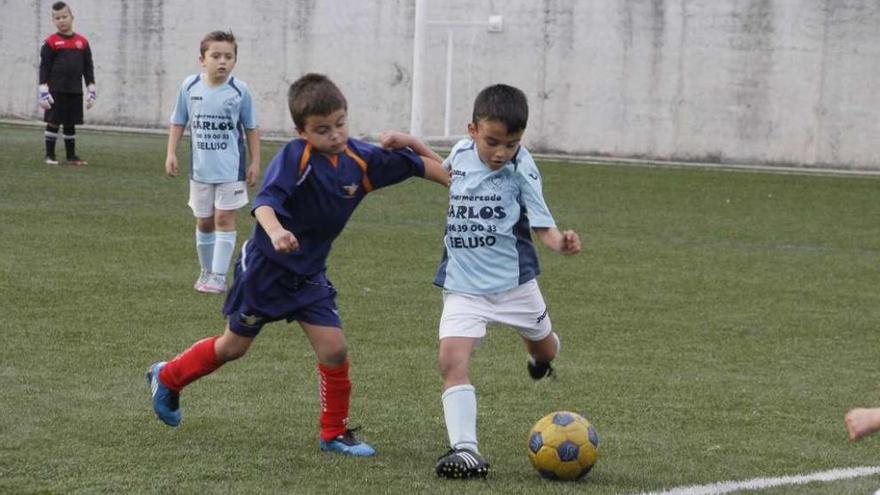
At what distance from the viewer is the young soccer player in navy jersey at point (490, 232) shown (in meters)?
5.43

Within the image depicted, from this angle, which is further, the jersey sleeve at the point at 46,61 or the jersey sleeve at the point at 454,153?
the jersey sleeve at the point at 46,61

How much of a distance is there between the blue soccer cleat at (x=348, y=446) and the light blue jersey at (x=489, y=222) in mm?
634

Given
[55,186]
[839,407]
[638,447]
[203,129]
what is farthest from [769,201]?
[638,447]

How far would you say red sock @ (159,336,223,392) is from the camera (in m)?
5.82

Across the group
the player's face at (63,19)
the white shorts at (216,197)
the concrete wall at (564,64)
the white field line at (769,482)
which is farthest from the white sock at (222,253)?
the concrete wall at (564,64)

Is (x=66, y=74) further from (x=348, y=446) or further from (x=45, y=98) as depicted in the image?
(x=348, y=446)

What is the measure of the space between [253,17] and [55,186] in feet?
34.6

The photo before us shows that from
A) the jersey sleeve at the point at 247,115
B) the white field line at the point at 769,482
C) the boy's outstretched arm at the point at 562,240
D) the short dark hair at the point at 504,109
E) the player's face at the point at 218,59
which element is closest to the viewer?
the white field line at the point at 769,482

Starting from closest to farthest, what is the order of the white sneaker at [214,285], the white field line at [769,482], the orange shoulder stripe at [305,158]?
the white field line at [769,482], the orange shoulder stripe at [305,158], the white sneaker at [214,285]

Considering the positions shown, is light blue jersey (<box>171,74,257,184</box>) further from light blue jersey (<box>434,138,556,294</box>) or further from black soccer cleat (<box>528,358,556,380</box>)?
light blue jersey (<box>434,138,556,294</box>)

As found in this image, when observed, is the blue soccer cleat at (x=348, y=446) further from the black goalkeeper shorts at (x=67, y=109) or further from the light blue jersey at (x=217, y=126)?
the black goalkeeper shorts at (x=67, y=109)

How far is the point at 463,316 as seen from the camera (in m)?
5.50

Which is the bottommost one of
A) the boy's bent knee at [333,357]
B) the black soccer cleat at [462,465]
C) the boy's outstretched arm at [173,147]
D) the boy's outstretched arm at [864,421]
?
the black soccer cleat at [462,465]

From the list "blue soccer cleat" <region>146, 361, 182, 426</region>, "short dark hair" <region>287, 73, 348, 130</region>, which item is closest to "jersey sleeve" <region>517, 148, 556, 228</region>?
"short dark hair" <region>287, 73, 348, 130</region>
